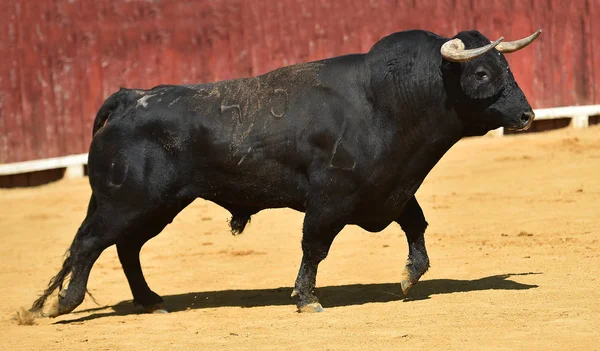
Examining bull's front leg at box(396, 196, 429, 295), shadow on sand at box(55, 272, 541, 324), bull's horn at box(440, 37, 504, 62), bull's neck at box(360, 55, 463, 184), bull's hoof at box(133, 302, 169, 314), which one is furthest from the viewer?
bull's hoof at box(133, 302, 169, 314)

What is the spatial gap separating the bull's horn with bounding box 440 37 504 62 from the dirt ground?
4.34 ft

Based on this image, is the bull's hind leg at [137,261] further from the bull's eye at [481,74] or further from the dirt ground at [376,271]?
the bull's eye at [481,74]

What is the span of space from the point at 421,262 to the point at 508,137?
274 inches

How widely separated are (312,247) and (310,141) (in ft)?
2.00

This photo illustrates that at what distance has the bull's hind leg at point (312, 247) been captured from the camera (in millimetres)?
7105

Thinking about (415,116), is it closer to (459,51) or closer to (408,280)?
(459,51)

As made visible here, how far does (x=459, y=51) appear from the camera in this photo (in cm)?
692

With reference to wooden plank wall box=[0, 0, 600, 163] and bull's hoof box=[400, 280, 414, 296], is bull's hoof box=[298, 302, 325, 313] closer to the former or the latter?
bull's hoof box=[400, 280, 414, 296]

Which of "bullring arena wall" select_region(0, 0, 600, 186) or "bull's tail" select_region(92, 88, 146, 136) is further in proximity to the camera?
"bullring arena wall" select_region(0, 0, 600, 186)

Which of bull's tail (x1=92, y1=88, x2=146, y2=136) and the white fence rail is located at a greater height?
bull's tail (x1=92, y1=88, x2=146, y2=136)

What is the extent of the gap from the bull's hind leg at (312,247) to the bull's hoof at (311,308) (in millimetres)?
17

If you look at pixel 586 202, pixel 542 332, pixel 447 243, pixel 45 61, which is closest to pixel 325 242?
pixel 542 332

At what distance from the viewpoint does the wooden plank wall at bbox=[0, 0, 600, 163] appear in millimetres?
13336

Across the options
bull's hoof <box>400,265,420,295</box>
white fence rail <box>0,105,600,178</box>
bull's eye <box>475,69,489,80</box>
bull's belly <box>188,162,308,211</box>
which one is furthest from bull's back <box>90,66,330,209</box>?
white fence rail <box>0,105,600,178</box>
